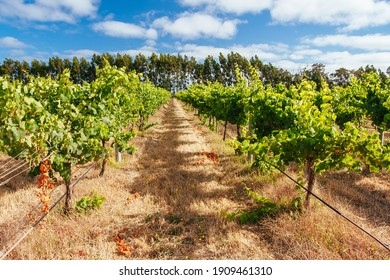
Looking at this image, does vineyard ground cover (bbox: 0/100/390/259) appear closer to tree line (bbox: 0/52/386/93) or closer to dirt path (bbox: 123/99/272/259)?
dirt path (bbox: 123/99/272/259)

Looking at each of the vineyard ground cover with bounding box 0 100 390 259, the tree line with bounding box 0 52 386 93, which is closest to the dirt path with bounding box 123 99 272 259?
the vineyard ground cover with bounding box 0 100 390 259

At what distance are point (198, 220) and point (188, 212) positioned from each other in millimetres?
412

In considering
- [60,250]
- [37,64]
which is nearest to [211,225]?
[60,250]

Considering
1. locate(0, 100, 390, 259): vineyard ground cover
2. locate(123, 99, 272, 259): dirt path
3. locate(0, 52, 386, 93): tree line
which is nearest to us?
locate(0, 100, 390, 259): vineyard ground cover

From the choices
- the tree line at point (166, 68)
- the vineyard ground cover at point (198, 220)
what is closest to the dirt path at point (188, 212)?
the vineyard ground cover at point (198, 220)

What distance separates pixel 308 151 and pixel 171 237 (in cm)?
285

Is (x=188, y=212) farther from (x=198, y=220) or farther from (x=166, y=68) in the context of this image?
(x=166, y=68)

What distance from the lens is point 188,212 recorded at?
18.7 feet

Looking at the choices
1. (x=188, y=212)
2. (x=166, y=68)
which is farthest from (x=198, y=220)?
(x=166, y=68)

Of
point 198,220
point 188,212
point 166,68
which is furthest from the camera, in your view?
point 166,68

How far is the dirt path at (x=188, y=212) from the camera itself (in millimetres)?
4365

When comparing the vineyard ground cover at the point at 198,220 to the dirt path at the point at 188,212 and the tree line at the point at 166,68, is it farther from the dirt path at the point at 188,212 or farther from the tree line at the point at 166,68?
the tree line at the point at 166,68

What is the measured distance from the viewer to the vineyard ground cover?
4203 mm

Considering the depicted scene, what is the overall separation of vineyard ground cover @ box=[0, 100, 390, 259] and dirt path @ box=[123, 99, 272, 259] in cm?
2
